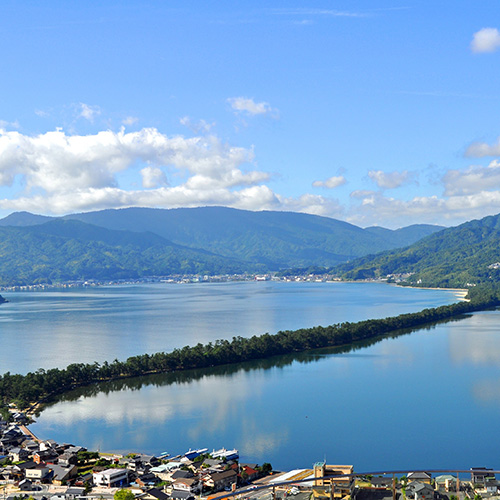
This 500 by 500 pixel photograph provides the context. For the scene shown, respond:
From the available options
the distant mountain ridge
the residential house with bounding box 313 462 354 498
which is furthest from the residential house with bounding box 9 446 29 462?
the distant mountain ridge

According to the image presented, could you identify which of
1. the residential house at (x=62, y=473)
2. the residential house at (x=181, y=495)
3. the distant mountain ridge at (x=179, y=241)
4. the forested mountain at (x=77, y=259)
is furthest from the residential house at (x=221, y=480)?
the distant mountain ridge at (x=179, y=241)

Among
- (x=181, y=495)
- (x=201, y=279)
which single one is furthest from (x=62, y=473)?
(x=201, y=279)

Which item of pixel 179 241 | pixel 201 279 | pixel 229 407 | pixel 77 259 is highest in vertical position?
pixel 179 241

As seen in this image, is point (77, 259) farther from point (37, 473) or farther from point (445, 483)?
point (445, 483)

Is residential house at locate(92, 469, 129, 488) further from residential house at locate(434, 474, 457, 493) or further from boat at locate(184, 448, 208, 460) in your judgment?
residential house at locate(434, 474, 457, 493)

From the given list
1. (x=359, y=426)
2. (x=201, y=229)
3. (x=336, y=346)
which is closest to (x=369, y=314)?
(x=336, y=346)

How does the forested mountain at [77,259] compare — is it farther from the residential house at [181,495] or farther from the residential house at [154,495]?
the residential house at [181,495]
